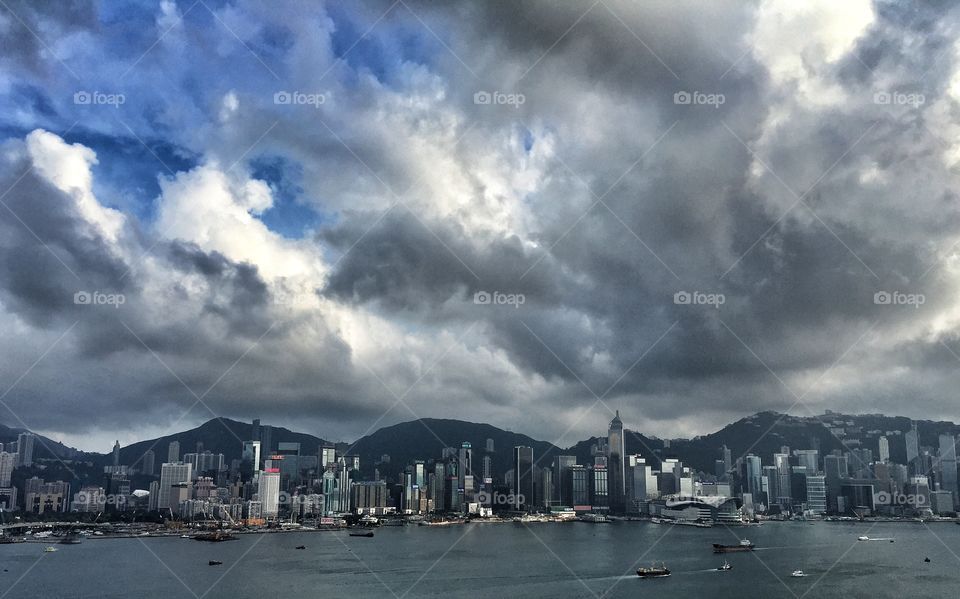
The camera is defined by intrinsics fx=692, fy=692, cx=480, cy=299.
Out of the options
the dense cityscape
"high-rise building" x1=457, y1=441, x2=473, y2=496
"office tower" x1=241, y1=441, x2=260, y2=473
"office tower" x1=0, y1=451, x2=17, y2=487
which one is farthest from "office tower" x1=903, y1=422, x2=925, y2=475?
"office tower" x1=0, y1=451, x2=17, y2=487

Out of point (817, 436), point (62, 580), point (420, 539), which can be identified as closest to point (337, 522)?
point (420, 539)

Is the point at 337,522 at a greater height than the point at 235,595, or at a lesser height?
lesser

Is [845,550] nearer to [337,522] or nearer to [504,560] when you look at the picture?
[504,560]

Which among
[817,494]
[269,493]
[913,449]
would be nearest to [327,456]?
[269,493]

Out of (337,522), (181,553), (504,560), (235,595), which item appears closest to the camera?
(235,595)

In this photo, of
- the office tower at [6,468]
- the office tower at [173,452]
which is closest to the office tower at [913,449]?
the office tower at [173,452]

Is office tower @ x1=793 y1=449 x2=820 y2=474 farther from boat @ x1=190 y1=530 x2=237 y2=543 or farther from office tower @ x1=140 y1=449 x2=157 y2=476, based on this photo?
office tower @ x1=140 y1=449 x2=157 y2=476

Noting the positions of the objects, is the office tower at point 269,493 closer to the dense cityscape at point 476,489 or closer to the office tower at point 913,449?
the dense cityscape at point 476,489
